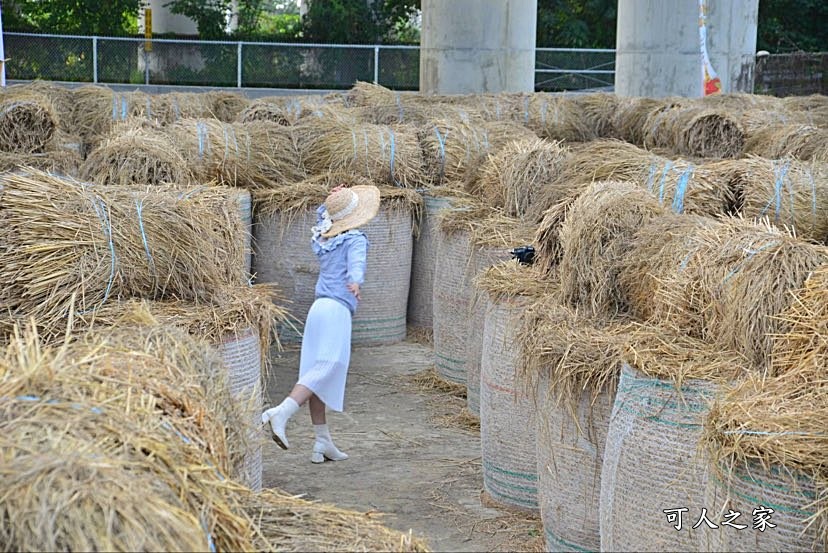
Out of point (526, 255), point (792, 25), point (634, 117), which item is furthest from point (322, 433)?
point (792, 25)

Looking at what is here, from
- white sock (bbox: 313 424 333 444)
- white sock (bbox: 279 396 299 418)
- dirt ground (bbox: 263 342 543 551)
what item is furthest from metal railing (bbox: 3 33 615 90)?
white sock (bbox: 279 396 299 418)

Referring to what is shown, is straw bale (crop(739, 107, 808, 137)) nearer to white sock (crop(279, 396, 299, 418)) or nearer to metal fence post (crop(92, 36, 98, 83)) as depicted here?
white sock (crop(279, 396, 299, 418))

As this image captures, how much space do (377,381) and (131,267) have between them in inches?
132

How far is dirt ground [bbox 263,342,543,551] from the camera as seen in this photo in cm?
513

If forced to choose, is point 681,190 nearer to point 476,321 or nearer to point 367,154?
point 476,321

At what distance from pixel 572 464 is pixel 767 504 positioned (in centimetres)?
125

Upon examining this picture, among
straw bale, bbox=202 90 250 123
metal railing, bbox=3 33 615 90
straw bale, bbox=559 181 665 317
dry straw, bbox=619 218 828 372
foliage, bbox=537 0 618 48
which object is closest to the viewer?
dry straw, bbox=619 218 828 372

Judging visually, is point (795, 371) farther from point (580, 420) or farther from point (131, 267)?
point (131, 267)

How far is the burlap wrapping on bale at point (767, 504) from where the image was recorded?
3100 mm

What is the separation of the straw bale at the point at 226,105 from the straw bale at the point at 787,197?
22.3 ft

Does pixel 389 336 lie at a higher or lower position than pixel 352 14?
lower

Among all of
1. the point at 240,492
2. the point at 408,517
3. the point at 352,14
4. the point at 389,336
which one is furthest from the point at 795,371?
the point at 352,14

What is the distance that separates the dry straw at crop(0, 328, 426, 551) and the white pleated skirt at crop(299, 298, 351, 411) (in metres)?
2.51

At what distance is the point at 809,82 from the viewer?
21.1 m
